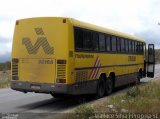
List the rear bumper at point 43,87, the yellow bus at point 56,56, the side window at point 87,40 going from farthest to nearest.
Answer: the side window at point 87,40 → the yellow bus at point 56,56 → the rear bumper at point 43,87

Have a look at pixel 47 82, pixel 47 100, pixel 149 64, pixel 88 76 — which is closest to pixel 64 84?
pixel 47 82

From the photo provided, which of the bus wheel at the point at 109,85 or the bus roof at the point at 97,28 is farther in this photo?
the bus wheel at the point at 109,85

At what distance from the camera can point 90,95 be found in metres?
18.8

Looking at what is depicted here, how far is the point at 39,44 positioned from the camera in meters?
15.6

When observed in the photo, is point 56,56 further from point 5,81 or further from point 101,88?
point 5,81

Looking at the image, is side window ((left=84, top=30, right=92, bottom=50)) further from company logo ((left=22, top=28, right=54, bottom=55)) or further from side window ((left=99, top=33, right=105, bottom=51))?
company logo ((left=22, top=28, right=54, bottom=55))

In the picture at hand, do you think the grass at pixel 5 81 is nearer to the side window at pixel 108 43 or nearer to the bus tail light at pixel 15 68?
the side window at pixel 108 43

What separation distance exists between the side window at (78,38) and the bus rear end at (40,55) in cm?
65

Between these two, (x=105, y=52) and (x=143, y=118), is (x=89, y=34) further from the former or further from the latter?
(x=143, y=118)

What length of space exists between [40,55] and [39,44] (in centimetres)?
41

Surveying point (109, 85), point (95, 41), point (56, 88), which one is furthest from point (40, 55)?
point (109, 85)

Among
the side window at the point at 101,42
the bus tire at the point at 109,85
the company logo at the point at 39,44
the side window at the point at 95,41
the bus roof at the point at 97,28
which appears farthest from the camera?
the bus tire at the point at 109,85

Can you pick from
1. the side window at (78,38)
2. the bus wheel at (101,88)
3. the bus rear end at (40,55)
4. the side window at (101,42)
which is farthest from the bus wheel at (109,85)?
the bus rear end at (40,55)

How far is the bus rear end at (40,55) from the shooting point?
1512 cm
